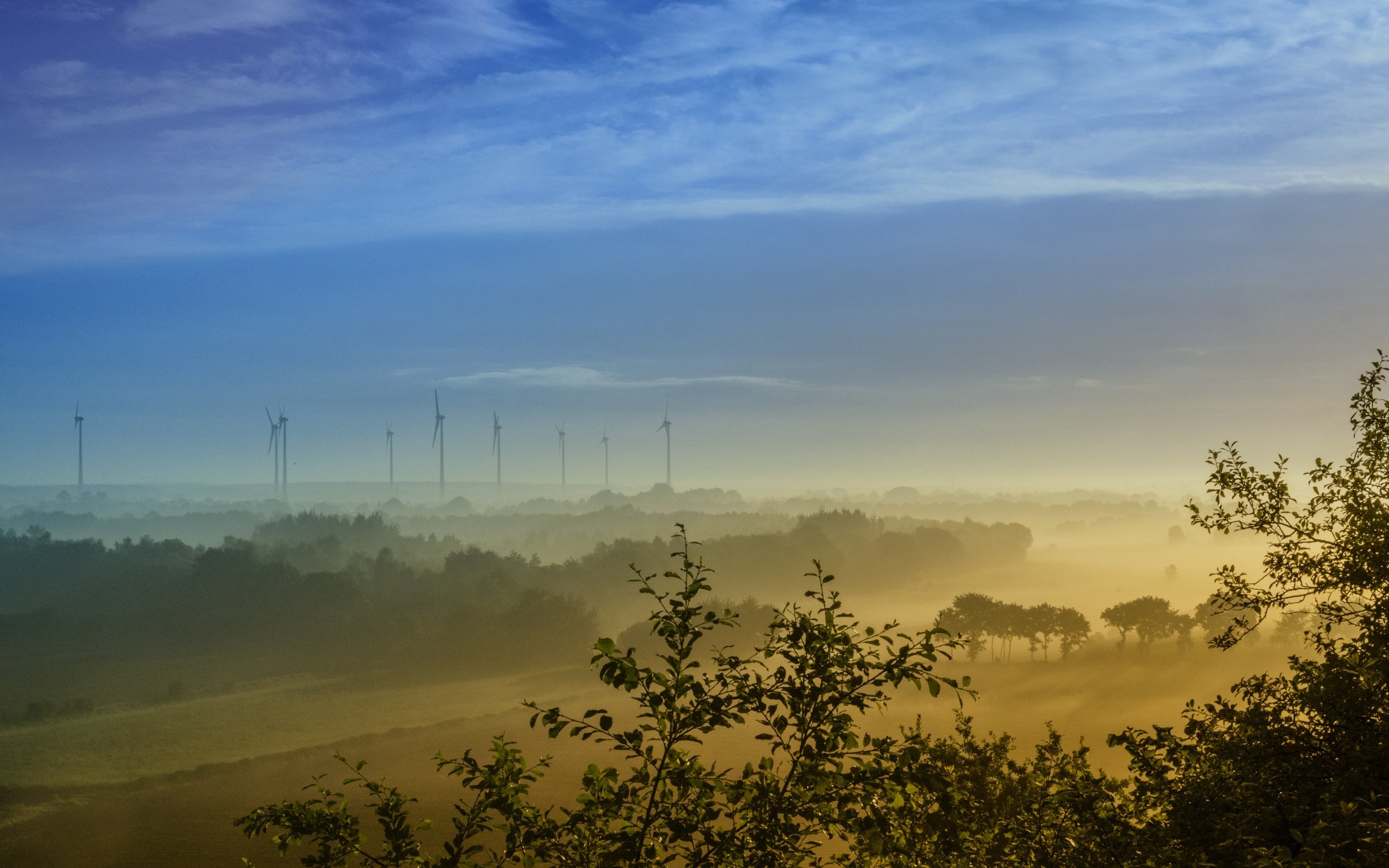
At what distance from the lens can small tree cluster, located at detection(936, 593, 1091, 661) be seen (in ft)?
479

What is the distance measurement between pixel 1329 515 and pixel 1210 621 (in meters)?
152

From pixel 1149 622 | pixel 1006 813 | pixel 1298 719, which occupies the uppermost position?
pixel 1298 719

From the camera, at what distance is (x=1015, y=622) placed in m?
149

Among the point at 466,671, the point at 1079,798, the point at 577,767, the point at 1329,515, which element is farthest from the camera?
the point at 466,671

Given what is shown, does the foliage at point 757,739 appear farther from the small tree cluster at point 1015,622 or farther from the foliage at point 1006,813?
the small tree cluster at point 1015,622

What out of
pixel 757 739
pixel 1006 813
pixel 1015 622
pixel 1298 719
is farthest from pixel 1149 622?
pixel 757 739

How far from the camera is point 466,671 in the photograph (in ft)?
591

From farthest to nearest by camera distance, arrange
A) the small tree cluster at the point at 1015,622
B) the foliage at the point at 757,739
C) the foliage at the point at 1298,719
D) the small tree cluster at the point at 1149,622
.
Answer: the small tree cluster at the point at 1149,622
the small tree cluster at the point at 1015,622
the foliage at the point at 1298,719
the foliage at the point at 757,739

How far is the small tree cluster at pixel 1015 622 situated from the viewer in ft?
479

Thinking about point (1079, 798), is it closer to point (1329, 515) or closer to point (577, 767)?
point (1329, 515)

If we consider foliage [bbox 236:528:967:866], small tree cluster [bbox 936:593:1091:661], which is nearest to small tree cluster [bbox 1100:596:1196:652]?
small tree cluster [bbox 936:593:1091:661]

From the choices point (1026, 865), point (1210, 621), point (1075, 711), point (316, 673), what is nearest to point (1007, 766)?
point (1026, 865)

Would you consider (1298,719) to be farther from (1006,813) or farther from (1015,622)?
(1015,622)

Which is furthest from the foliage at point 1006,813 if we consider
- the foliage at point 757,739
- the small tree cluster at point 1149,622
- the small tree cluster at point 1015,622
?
the small tree cluster at point 1149,622
